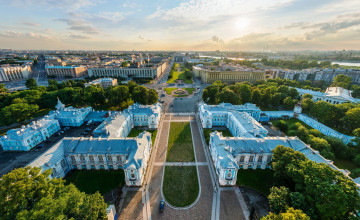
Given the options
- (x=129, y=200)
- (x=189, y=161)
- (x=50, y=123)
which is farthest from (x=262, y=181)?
(x=50, y=123)

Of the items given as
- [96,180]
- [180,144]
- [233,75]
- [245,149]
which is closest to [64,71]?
[96,180]

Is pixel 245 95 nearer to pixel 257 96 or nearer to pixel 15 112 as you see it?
pixel 257 96

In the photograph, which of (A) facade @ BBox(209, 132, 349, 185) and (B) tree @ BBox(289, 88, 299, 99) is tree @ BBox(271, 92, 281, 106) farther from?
(A) facade @ BBox(209, 132, 349, 185)

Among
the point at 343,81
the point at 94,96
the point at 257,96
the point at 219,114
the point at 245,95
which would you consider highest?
the point at 343,81

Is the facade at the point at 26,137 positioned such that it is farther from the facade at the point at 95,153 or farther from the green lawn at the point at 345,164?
the green lawn at the point at 345,164

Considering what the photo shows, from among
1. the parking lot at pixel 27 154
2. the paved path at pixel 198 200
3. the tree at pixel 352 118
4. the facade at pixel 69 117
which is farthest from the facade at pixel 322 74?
the parking lot at pixel 27 154

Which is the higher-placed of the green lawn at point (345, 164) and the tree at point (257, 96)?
the tree at point (257, 96)

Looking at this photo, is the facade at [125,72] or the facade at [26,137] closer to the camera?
the facade at [26,137]
